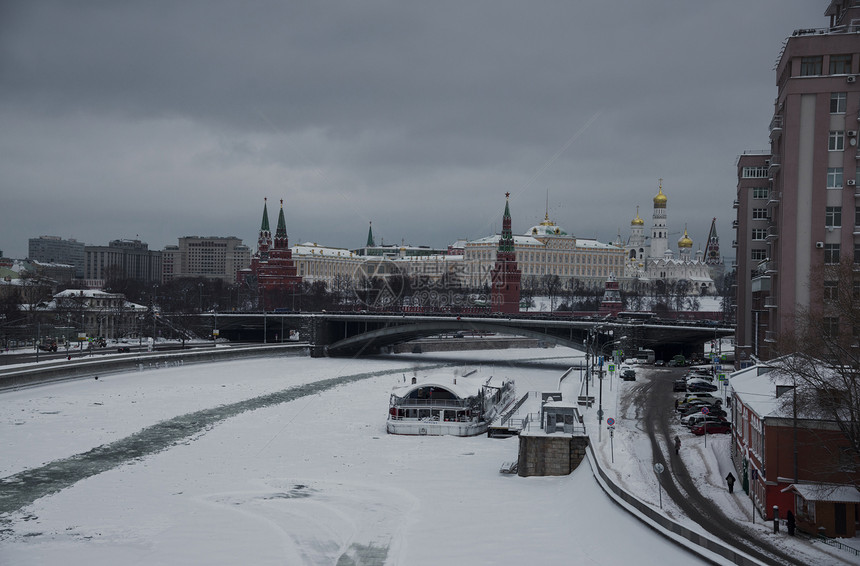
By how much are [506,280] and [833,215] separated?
→ 82.6 m

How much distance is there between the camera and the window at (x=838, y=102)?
105 feet

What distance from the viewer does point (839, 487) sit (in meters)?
18.2

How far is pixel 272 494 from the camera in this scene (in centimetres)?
2361

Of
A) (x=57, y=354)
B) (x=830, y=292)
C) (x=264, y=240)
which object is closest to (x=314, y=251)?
(x=264, y=240)

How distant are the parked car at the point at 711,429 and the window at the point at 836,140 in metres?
12.3

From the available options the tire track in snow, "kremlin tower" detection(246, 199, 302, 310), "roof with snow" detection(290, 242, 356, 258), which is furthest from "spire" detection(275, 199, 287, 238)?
the tire track in snow

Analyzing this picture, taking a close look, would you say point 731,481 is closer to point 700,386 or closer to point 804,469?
point 804,469

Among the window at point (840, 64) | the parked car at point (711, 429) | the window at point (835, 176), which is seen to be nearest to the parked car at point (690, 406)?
the parked car at point (711, 429)

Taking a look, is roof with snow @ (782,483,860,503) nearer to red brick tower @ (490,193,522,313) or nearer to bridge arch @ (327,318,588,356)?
bridge arch @ (327,318,588,356)

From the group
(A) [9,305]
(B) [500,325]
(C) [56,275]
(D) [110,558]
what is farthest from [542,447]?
(C) [56,275]

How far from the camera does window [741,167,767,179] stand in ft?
148

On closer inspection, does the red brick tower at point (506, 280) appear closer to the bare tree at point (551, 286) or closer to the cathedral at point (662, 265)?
the bare tree at point (551, 286)

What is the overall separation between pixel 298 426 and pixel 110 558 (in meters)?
17.8

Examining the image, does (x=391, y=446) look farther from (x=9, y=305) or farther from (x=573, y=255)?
(x=573, y=255)
